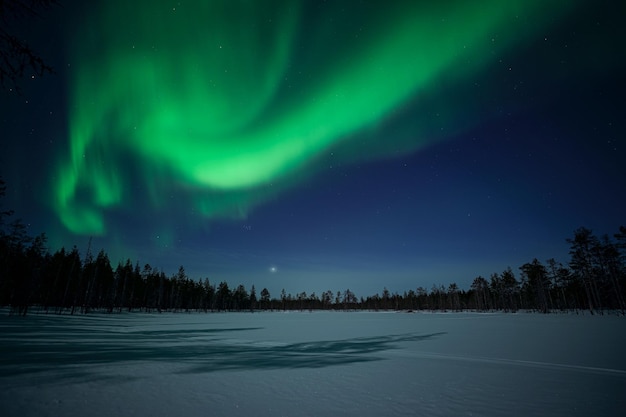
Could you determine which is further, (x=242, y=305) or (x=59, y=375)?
(x=242, y=305)

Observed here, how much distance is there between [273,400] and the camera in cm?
579

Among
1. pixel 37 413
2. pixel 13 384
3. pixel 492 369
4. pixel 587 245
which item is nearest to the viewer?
pixel 37 413

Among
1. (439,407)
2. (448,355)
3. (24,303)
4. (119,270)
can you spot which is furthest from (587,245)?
(119,270)

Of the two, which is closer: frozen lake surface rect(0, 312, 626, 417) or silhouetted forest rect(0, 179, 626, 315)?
frozen lake surface rect(0, 312, 626, 417)

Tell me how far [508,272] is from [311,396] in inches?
4811

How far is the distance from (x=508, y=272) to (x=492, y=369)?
116316 millimetres

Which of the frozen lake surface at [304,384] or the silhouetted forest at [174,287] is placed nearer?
the frozen lake surface at [304,384]

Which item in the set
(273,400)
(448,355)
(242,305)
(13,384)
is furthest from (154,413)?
(242,305)

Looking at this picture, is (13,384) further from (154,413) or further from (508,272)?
(508,272)

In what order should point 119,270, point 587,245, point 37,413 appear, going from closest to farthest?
point 37,413 < point 587,245 < point 119,270

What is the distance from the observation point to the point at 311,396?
612cm

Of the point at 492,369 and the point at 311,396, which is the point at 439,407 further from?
the point at 492,369

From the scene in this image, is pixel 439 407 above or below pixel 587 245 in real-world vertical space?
below

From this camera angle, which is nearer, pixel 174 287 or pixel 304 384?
pixel 304 384
